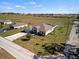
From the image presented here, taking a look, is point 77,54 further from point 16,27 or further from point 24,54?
point 16,27

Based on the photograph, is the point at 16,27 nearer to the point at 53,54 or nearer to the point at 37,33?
the point at 37,33

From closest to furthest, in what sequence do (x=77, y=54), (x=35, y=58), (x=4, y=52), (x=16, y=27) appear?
(x=35, y=58), (x=77, y=54), (x=4, y=52), (x=16, y=27)

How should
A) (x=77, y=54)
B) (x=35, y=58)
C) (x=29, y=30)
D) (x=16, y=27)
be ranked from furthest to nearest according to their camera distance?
1. (x=16, y=27)
2. (x=29, y=30)
3. (x=77, y=54)
4. (x=35, y=58)

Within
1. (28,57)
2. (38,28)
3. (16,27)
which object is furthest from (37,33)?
(28,57)

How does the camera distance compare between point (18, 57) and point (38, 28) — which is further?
point (38, 28)

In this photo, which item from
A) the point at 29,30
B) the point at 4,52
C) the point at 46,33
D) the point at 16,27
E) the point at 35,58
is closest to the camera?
the point at 35,58

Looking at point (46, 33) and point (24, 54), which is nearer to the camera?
point (24, 54)

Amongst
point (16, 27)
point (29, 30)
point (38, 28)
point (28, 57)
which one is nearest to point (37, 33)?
point (38, 28)

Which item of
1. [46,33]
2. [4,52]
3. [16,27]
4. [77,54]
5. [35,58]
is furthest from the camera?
[16,27]
